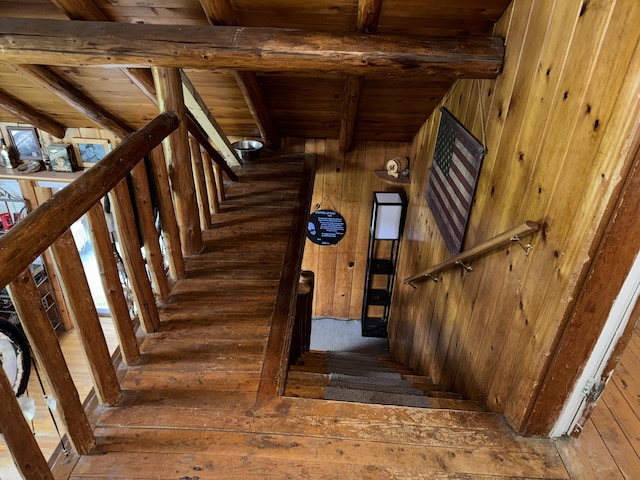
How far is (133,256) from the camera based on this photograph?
1.76 meters

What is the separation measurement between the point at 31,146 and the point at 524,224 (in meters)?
5.23

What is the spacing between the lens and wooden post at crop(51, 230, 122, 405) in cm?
130

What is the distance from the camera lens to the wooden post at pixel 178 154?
7.32 feet

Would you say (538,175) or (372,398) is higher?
(538,175)

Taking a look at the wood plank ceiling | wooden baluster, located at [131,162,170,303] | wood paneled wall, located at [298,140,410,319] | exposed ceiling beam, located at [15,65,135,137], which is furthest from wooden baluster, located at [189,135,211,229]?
wood paneled wall, located at [298,140,410,319]

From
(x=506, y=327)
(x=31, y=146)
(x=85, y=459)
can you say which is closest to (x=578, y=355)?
(x=506, y=327)

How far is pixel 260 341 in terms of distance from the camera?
6.51 ft

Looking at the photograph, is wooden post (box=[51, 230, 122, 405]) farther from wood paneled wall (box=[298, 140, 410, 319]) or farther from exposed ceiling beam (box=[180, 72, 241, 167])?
wood paneled wall (box=[298, 140, 410, 319])

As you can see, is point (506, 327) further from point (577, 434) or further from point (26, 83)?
point (26, 83)

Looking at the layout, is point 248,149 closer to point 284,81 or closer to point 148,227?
point 284,81

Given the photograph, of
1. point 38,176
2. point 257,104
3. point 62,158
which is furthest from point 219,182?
point 38,176

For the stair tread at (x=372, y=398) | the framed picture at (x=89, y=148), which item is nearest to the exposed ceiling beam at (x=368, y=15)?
the stair tread at (x=372, y=398)

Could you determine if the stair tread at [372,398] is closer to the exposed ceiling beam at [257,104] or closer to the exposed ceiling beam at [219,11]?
the exposed ceiling beam at [219,11]

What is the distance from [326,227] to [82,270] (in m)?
3.81
